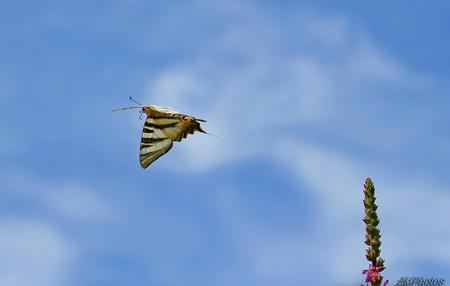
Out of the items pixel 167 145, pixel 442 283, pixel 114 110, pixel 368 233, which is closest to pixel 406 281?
pixel 442 283

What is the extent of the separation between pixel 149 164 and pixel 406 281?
7892 mm

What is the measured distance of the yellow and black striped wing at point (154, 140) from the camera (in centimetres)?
1036

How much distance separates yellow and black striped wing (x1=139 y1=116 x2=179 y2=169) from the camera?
10359 mm

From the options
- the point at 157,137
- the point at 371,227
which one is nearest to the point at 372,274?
the point at 371,227

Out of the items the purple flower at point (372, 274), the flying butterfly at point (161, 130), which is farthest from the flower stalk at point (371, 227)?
the flying butterfly at point (161, 130)

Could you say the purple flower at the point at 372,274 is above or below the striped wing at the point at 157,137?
below

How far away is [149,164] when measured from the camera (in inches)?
403

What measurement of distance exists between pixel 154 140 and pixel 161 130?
0.20 metres

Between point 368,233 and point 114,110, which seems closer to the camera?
point 114,110

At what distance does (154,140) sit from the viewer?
35.0 ft

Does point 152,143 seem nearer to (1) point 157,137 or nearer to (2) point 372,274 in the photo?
(1) point 157,137

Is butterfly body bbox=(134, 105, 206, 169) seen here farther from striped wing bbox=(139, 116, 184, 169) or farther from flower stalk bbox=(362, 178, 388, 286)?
flower stalk bbox=(362, 178, 388, 286)

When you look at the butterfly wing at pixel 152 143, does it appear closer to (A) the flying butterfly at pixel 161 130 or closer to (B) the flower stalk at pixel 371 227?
(A) the flying butterfly at pixel 161 130

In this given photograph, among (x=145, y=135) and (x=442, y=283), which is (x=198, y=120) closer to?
(x=145, y=135)
